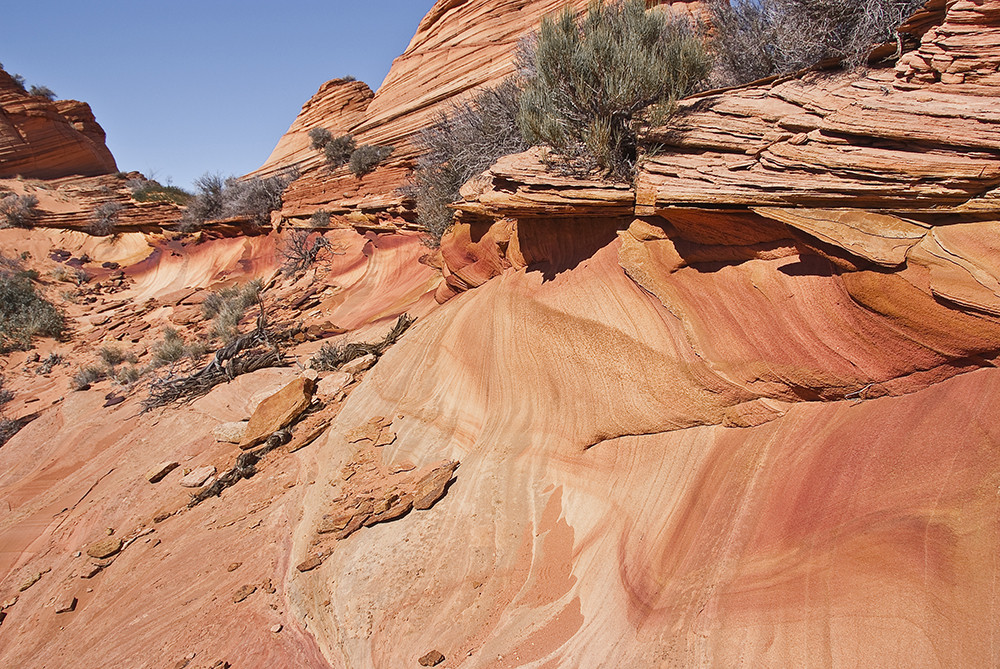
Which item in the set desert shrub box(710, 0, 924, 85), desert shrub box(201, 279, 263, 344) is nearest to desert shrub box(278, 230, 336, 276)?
desert shrub box(201, 279, 263, 344)

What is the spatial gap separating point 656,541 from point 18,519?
659 centimetres

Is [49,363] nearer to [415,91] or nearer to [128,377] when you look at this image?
[128,377]

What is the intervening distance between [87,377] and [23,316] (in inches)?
197

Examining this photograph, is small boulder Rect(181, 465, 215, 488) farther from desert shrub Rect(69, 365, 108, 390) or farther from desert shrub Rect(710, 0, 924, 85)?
desert shrub Rect(710, 0, 924, 85)

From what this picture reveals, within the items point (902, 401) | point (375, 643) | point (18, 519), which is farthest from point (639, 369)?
point (18, 519)

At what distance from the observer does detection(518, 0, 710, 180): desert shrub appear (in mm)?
3820

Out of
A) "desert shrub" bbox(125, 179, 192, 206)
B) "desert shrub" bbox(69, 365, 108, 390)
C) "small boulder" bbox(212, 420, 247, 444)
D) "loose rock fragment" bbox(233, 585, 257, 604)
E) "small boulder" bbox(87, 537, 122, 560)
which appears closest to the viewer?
"loose rock fragment" bbox(233, 585, 257, 604)

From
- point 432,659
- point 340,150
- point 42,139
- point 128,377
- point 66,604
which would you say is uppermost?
point 42,139

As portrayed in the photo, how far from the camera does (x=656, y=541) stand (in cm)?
289

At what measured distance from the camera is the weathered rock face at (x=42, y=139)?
68.6ft

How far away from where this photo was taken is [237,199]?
47.5ft

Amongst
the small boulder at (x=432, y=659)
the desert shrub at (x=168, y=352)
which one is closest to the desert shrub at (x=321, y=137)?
the desert shrub at (x=168, y=352)

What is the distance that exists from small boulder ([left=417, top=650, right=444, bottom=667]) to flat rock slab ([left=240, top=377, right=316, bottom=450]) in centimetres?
345

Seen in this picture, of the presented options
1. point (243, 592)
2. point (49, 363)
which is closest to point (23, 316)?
point (49, 363)
